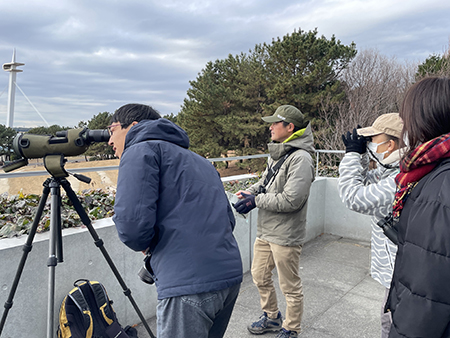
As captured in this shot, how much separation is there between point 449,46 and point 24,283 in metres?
24.9

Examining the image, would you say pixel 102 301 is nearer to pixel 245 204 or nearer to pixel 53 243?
pixel 53 243

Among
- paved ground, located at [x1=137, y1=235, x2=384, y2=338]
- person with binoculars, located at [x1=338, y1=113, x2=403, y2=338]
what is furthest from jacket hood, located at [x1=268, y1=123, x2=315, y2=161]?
paved ground, located at [x1=137, y1=235, x2=384, y2=338]

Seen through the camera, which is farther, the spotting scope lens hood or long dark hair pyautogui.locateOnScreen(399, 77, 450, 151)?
the spotting scope lens hood

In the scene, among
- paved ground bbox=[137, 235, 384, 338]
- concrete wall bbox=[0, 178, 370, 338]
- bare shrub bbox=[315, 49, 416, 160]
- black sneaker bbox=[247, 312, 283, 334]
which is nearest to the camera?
concrete wall bbox=[0, 178, 370, 338]

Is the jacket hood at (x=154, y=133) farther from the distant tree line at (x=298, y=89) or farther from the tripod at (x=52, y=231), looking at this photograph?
the distant tree line at (x=298, y=89)

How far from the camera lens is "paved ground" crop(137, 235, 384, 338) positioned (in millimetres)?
2992

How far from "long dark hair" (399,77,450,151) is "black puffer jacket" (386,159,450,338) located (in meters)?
0.17

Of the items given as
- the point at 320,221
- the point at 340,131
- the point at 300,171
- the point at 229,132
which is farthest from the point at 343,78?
the point at 300,171

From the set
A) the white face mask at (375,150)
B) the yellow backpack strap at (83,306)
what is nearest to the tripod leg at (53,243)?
the yellow backpack strap at (83,306)

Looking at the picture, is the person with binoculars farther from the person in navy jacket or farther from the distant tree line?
the distant tree line

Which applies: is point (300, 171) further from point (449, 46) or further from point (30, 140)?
point (449, 46)

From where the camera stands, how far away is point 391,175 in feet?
6.15

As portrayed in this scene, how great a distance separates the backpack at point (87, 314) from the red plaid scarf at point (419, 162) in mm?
2047

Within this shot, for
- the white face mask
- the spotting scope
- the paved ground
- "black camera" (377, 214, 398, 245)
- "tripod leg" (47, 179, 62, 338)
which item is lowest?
the paved ground
